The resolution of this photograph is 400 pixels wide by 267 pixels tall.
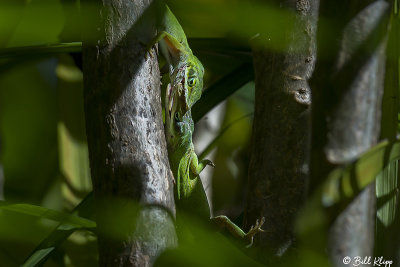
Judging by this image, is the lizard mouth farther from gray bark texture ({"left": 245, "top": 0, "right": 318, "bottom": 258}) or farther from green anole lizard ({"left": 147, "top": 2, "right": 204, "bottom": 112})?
gray bark texture ({"left": 245, "top": 0, "right": 318, "bottom": 258})

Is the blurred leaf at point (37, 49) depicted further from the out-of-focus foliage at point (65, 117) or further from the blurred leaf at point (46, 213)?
the blurred leaf at point (46, 213)

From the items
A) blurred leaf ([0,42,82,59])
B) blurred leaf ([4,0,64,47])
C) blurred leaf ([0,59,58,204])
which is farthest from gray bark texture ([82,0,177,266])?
blurred leaf ([0,59,58,204])

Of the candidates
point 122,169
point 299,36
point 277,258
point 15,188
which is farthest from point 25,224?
point 15,188

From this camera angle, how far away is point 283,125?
1044mm

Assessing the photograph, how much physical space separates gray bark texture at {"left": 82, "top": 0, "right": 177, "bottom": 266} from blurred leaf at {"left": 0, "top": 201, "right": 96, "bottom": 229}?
0.55ft

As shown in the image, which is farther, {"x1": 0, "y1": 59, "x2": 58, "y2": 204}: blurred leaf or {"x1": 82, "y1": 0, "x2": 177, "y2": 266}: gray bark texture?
{"x1": 0, "y1": 59, "x2": 58, "y2": 204}: blurred leaf

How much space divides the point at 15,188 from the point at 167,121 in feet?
3.05

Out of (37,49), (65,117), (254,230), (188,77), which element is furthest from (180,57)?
(65,117)

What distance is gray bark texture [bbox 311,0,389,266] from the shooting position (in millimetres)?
369

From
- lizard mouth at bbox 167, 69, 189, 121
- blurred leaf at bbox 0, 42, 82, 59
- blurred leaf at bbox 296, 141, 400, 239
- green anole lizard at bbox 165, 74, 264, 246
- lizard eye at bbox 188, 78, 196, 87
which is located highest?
blurred leaf at bbox 296, 141, 400, 239

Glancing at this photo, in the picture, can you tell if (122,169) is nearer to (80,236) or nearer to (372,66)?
(372,66)

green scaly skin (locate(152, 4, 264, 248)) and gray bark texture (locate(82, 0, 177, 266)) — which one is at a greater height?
gray bark texture (locate(82, 0, 177, 266))

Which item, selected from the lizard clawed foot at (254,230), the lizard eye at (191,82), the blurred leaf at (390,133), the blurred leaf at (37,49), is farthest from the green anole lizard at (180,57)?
the blurred leaf at (390,133)

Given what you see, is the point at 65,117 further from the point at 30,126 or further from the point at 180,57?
the point at 180,57
